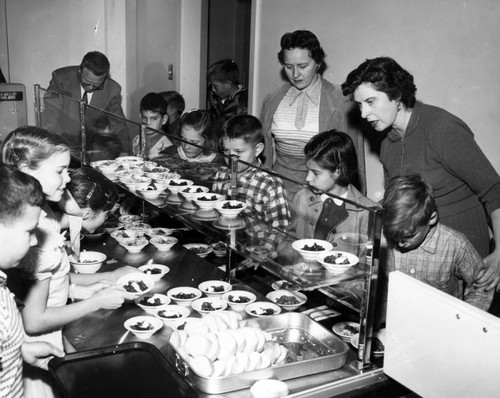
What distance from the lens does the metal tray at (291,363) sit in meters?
1.95

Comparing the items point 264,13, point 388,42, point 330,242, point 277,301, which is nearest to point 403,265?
point 330,242

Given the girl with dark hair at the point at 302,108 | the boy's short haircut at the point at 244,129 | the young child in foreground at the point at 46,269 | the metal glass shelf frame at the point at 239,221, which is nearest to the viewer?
the metal glass shelf frame at the point at 239,221

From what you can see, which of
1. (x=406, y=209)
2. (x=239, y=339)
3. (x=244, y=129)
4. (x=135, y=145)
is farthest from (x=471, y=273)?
(x=135, y=145)

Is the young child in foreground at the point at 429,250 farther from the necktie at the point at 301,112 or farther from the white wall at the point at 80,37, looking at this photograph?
the white wall at the point at 80,37

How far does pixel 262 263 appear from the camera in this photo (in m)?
2.42

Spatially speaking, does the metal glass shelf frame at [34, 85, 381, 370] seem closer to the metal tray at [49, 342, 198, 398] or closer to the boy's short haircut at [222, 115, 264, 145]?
the boy's short haircut at [222, 115, 264, 145]

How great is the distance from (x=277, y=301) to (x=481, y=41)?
2.08 meters

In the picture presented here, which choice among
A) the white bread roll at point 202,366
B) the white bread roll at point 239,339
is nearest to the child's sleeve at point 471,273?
the white bread roll at point 239,339

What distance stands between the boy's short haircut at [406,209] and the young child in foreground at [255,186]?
47 cm

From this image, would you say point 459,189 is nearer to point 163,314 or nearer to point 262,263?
point 262,263

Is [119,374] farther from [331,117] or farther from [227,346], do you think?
[331,117]

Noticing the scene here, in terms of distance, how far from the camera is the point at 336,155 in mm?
3180

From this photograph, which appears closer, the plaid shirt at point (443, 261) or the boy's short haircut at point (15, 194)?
the boy's short haircut at point (15, 194)

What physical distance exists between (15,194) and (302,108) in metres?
2.51
